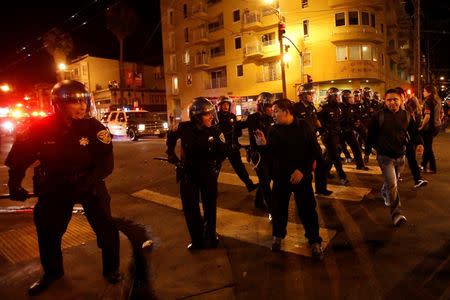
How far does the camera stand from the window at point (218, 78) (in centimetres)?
4384

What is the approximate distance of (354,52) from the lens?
3444cm

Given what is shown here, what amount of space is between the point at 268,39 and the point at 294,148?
36.3 metres

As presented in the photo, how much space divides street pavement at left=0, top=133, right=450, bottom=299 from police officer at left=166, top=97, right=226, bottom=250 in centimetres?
52

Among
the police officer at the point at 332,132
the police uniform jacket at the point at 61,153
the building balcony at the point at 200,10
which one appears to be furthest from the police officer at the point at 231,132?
the building balcony at the point at 200,10

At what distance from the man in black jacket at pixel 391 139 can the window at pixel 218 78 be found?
128ft

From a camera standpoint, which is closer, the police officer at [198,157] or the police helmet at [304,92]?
the police officer at [198,157]

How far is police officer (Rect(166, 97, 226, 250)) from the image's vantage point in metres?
4.64

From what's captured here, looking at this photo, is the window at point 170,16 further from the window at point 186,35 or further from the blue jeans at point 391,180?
the blue jeans at point 391,180

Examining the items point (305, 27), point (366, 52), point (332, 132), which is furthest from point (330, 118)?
point (305, 27)

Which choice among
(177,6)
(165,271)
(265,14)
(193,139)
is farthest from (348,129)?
(177,6)

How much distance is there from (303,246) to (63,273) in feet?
9.07

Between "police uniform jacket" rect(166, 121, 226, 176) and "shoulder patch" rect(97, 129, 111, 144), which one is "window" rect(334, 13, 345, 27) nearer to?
"police uniform jacket" rect(166, 121, 226, 176)

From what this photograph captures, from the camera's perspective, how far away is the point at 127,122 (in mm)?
22859

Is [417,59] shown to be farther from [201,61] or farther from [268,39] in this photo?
[201,61]
